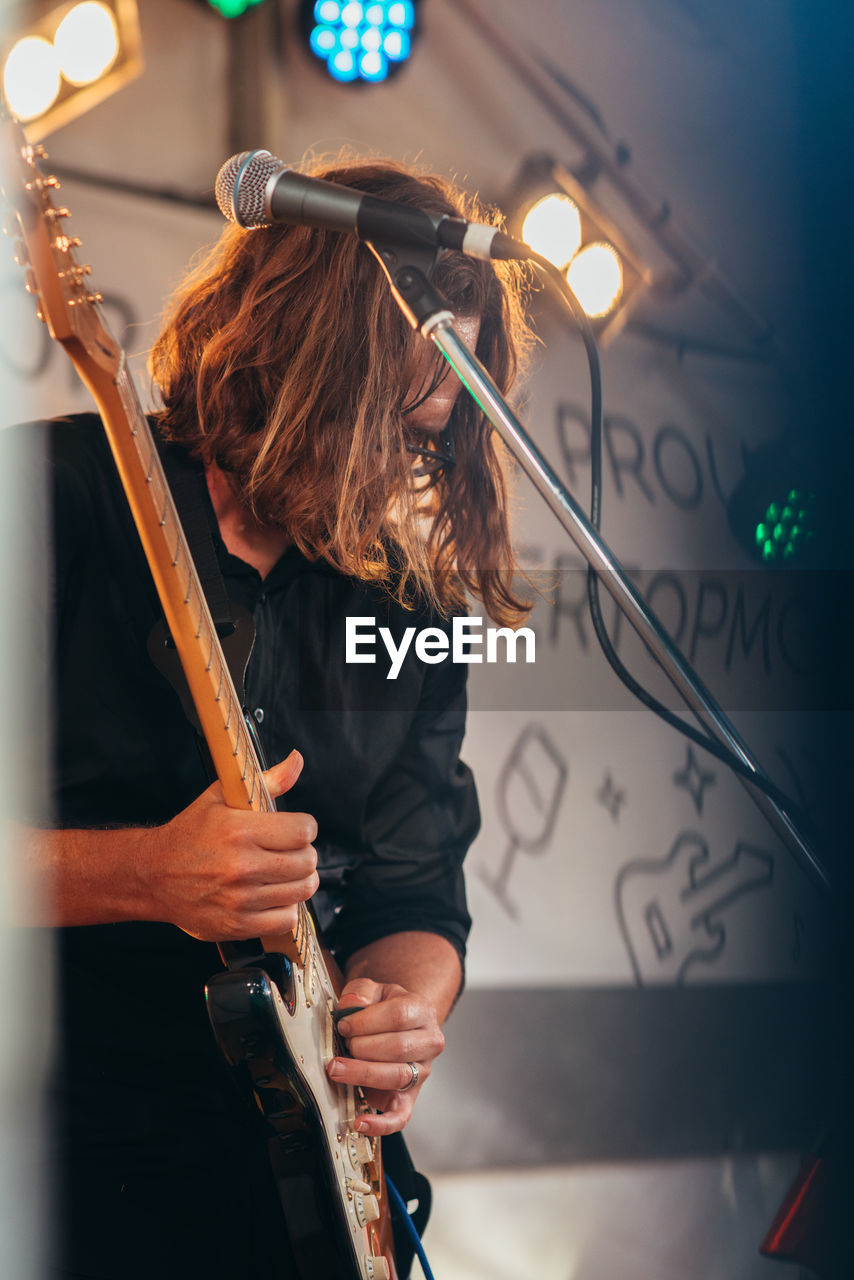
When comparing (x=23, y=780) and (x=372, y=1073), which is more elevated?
(x=23, y=780)

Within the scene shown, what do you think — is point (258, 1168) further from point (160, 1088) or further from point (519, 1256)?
point (519, 1256)

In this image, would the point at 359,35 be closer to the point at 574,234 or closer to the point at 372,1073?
the point at 574,234

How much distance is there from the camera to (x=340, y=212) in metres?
0.75

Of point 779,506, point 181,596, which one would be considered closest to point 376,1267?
point 181,596

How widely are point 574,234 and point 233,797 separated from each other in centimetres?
136

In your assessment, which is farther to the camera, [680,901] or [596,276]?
[680,901]

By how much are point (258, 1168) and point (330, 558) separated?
639 millimetres

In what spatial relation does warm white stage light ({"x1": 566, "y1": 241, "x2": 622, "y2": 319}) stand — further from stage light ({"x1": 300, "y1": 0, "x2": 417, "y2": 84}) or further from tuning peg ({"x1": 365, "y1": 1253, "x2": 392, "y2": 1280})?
tuning peg ({"x1": 365, "y1": 1253, "x2": 392, "y2": 1280})

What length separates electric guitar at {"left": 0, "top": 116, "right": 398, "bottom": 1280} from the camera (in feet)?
1.99

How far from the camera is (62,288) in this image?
592 mm

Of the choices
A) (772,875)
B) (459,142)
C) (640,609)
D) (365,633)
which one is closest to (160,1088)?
(365,633)

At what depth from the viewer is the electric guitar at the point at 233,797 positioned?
607mm

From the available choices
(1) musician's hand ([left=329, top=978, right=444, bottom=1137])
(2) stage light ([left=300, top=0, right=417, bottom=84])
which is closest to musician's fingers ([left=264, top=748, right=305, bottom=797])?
(1) musician's hand ([left=329, top=978, right=444, bottom=1137])

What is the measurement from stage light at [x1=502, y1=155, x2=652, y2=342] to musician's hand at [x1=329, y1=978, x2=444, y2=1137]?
4.18 feet
